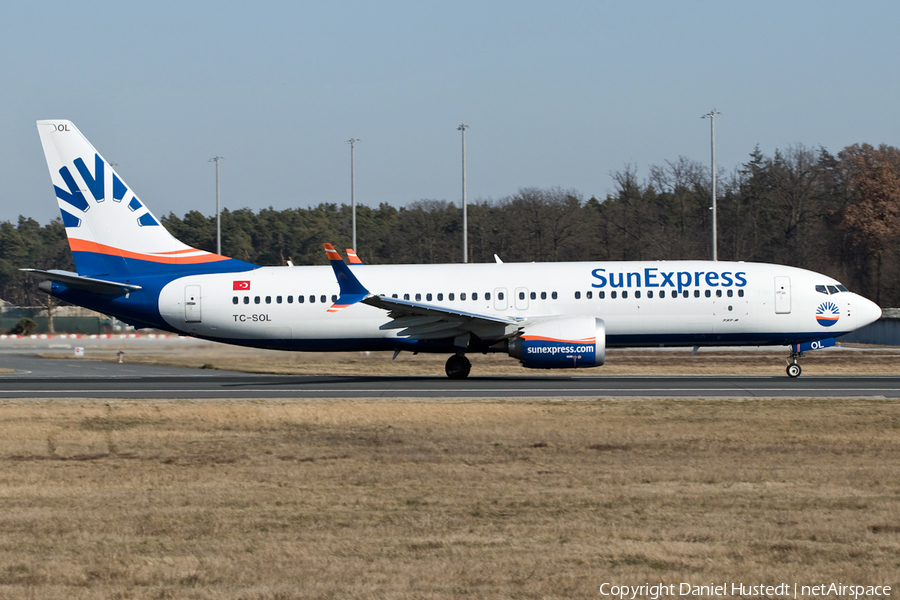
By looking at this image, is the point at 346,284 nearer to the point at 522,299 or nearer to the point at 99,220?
the point at 522,299

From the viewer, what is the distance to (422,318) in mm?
27125

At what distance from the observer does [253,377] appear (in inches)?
1186

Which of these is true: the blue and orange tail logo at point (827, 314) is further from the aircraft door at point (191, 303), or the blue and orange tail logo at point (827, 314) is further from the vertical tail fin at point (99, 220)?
the aircraft door at point (191, 303)

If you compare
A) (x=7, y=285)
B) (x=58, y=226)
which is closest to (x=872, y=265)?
(x=7, y=285)

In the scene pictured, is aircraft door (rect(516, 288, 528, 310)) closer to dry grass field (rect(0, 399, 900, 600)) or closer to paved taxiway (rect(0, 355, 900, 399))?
paved taxiway (rect(0, 355, 900, 399))

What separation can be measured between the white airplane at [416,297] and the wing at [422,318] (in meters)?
0.04

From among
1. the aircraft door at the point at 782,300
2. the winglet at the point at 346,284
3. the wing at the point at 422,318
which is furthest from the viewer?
the aircraft door at the point at 782,300

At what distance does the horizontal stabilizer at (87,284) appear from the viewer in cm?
2731

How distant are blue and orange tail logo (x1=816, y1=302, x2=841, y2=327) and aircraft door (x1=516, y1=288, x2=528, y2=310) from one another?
28.7ft

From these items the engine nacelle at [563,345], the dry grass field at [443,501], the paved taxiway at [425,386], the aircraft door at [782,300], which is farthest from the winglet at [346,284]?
the aircraft door at [782,300]

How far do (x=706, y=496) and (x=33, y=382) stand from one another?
2327 centimetres

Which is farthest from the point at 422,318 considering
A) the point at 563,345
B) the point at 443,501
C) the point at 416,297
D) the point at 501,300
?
the point at 443,501

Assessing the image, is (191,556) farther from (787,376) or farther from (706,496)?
(787,376)

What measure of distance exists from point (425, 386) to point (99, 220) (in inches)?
470
